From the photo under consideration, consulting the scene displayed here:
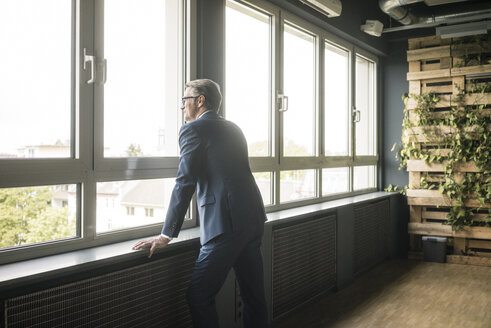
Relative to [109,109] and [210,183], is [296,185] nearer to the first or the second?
[210,183]

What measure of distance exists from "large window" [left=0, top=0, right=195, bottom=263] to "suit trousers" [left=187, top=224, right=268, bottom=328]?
58cm

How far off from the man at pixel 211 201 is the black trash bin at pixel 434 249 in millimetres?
3937

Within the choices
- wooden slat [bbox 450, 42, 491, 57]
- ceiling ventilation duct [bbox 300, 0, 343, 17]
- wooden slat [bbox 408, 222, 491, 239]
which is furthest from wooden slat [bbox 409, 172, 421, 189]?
ceiling ventilation duct [bbox 300, 0, 343, 17]

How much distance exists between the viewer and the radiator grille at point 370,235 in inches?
196

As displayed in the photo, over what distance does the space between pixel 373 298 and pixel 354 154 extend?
6.50ft

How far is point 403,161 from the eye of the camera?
6199 mm

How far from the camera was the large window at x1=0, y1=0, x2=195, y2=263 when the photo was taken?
2.18m

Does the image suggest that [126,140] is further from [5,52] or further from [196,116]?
[5,52]

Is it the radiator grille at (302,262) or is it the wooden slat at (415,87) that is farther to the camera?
the wooden slat at (415,87)

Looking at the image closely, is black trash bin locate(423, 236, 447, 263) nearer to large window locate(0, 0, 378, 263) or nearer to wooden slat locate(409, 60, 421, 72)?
wooden slat locate(409, 60, 421, 72)

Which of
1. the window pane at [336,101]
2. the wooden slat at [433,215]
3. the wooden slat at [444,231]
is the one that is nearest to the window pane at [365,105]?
the window pane at [336,101]

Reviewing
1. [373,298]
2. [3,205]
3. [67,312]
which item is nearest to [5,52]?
[3,205]

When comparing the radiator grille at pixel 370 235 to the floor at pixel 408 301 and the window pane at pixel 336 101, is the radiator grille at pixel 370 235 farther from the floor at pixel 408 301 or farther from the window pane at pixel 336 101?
the window pane at pixel 336 101

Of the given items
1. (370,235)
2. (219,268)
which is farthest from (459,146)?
(219,268)
